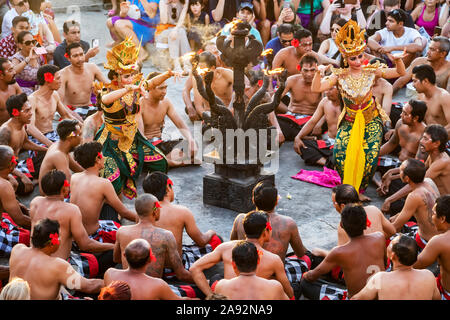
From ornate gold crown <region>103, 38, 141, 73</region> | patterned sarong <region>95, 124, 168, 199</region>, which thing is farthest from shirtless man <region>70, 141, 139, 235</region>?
ornate gold crown <region>103, 38, 141, 73</region>

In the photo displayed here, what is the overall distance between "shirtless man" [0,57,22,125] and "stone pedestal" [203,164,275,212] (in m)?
2.72

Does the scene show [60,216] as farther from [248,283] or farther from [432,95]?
[432,95]

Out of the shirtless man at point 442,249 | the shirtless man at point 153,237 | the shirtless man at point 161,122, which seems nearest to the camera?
the shirtless man at point 442,249

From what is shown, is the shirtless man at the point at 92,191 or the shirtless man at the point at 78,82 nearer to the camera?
the shirtless man at the point at 92,191

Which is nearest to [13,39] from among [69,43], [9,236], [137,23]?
[69,43]

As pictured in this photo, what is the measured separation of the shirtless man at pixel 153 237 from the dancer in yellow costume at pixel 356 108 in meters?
2.44

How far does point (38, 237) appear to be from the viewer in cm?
468

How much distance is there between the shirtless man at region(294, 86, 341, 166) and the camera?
791 centimetres

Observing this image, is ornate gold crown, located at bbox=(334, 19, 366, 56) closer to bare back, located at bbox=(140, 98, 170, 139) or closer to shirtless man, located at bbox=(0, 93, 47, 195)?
bare back, located at bbox=(140, 98, 170, 139)

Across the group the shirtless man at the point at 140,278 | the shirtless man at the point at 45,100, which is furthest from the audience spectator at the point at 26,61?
the shirtless man at the point at 140,278

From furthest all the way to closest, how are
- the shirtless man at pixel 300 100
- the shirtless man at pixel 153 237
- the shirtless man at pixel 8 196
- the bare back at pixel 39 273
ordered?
the shirtless man at pixel 300 100, the shirtless man at pixel 8 196, the shirtless man at pixel 153 237, the bare back at pixel 39 273

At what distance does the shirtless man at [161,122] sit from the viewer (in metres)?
7.75

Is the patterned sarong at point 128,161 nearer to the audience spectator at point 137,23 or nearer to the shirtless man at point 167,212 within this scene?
the shirtless man at point 167,212

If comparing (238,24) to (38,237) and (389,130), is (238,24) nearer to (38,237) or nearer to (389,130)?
(389,130)
